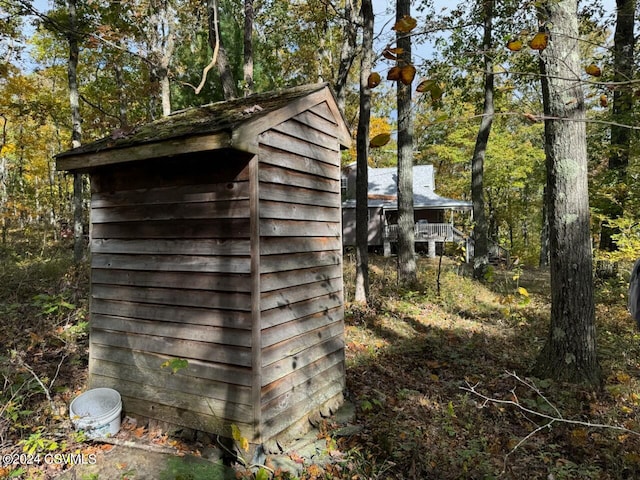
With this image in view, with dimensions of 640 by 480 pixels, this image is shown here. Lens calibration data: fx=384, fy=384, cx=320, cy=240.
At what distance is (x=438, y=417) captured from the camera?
15.0 feet

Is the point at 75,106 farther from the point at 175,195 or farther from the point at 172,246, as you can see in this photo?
the point at 172,246

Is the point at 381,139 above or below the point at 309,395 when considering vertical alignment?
above

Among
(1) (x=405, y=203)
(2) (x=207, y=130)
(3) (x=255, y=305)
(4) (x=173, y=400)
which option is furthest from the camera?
(1) (x=405, y=203)

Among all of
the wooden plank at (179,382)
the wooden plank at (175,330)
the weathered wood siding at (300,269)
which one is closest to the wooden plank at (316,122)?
the weathered wood siding at (300,269)

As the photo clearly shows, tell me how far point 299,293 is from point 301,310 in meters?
0.20

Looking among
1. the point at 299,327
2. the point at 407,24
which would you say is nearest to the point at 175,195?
the point at 299,327

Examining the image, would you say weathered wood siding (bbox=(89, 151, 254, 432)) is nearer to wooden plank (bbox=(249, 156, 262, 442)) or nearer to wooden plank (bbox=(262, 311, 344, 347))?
wooden plank (bbox=(249, 156, 262, 442))

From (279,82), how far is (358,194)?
396 inches

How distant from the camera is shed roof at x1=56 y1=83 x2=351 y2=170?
11.4 ft

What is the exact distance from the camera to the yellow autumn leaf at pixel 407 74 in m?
1.86

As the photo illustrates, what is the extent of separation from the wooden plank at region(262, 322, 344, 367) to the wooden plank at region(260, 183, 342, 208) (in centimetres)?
150

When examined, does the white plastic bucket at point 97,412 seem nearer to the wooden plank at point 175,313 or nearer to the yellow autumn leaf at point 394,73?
the wooden plank at point 175,313

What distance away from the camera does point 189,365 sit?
398 cm

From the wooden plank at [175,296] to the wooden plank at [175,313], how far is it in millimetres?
46
